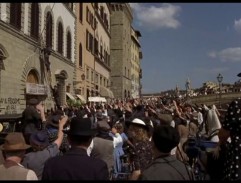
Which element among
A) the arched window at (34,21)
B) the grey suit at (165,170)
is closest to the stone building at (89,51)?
the arched window at (34,21)

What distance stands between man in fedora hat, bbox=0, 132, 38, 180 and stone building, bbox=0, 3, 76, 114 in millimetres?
13655

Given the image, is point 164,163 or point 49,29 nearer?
point 164,163

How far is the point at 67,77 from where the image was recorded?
28.9 metres

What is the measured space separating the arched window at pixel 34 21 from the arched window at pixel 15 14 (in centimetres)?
201

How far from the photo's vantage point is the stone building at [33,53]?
17922 mm

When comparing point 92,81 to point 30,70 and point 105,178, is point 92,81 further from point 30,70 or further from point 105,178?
point 105,178

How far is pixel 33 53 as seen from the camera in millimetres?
21531

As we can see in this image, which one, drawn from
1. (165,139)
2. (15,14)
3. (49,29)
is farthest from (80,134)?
(49,29)

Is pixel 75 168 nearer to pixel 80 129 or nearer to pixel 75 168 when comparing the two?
pixel 75 168

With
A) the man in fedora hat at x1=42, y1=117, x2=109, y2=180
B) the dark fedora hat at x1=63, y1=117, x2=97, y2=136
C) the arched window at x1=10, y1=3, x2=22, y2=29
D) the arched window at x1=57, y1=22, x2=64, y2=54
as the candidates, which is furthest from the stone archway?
the man in fedora hat at x1=42, y1=117, x2=109, y2=180

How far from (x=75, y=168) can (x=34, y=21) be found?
19.5 m

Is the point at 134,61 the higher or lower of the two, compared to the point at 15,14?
higher

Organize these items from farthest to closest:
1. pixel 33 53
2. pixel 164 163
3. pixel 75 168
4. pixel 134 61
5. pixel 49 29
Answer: pixel 134 61
pixel 49 29
pixel 33 53
pixel 164 163
pixel 75 168

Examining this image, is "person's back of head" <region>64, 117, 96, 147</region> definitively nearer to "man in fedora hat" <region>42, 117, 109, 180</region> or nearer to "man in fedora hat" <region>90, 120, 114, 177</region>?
"man in fedora hat" <region>42, 117, 109, 180</region>
